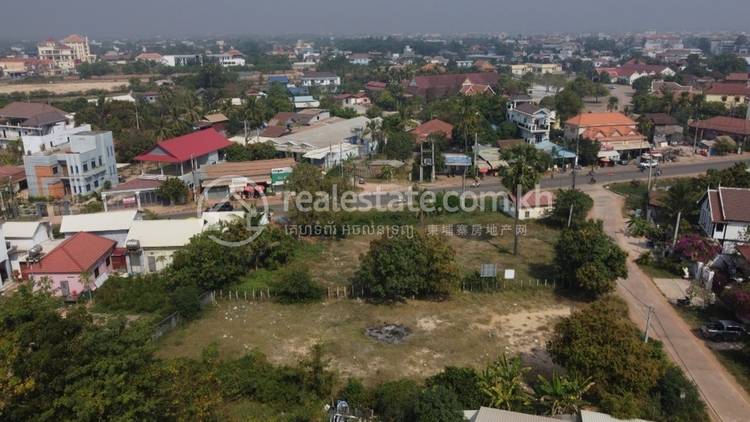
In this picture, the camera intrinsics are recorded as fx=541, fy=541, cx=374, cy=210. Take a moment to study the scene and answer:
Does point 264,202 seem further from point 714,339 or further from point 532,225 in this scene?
point 714,339

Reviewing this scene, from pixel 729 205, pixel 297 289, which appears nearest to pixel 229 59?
pixel 297 289

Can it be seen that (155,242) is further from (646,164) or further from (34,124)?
(646,164)

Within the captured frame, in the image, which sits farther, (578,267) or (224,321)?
(578,267)

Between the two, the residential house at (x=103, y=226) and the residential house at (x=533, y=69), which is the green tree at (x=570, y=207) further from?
the residential house at (x=533, y=69)

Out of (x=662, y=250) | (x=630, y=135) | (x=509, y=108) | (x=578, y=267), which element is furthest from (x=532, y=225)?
(x=509, y=108)

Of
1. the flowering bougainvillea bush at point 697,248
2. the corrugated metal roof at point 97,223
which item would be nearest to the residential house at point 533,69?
the flowering bougainvillea bush at point 697,248

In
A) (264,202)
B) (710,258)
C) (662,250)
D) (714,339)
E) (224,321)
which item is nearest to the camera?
(714,339)

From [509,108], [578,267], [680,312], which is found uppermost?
[509,108]
